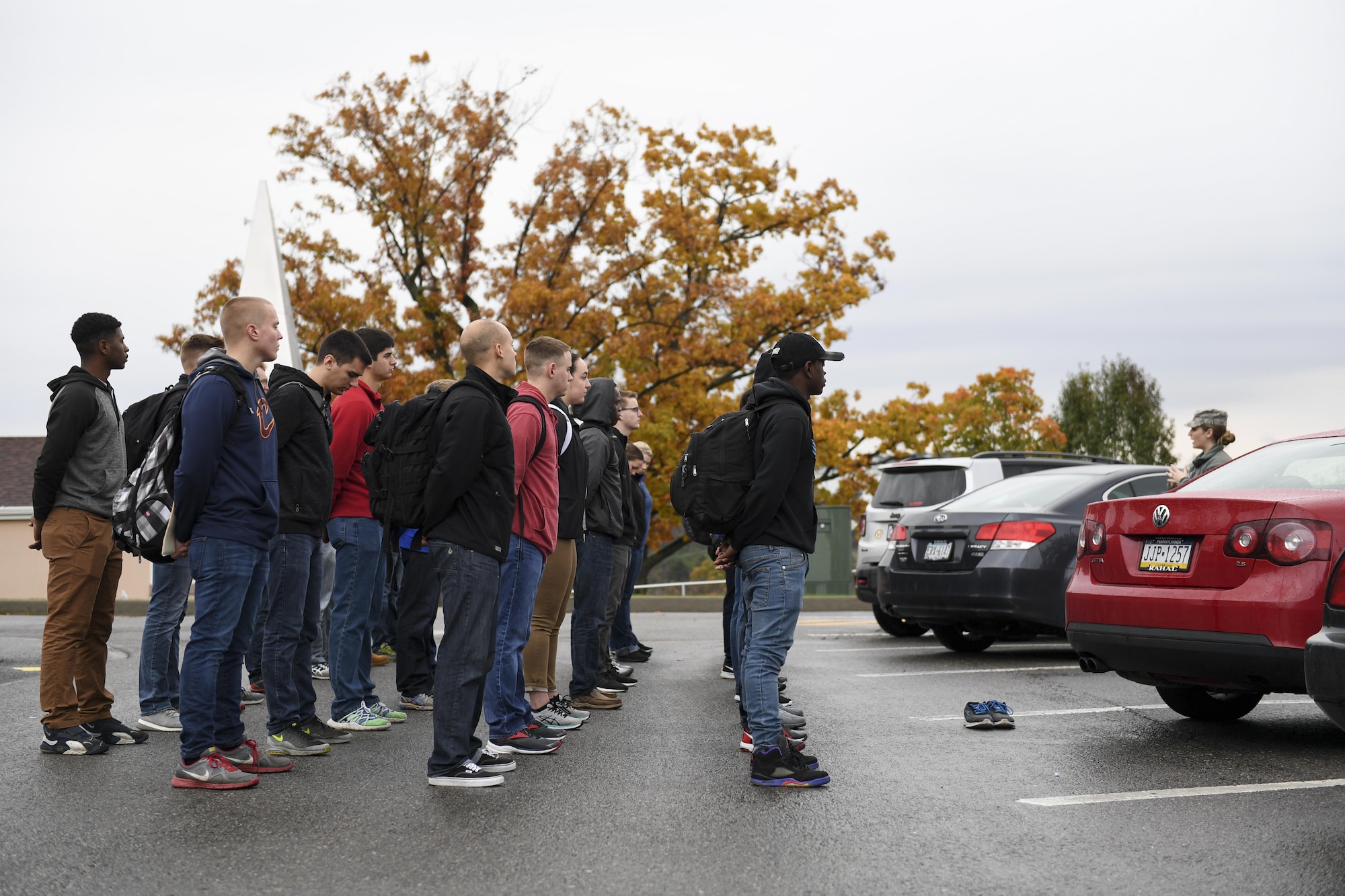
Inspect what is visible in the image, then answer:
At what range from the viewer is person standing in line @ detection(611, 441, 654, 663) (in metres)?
9.17

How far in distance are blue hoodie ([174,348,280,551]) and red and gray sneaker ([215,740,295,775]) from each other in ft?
2.98

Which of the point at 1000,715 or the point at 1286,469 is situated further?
the point at 1000,715

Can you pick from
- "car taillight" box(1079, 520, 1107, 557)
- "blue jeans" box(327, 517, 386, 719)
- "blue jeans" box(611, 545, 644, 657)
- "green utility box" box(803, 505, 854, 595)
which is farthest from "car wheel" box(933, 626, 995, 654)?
"green utility box" box(803, 505, 854, 595)

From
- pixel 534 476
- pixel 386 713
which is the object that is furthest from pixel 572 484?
pixel 386 713

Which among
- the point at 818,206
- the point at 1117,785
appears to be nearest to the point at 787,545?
the point at 1117,785

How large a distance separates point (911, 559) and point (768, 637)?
4880 millimetres

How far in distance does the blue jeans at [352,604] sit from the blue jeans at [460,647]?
148cm

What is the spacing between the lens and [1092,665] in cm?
633

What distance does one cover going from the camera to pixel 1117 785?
5.21m

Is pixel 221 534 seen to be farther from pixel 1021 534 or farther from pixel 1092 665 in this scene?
pixel 1021 534

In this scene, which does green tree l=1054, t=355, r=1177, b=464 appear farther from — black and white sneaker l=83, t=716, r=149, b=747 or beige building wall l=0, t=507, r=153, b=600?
black and white sneaker l=83, t=716, r=149, b=747

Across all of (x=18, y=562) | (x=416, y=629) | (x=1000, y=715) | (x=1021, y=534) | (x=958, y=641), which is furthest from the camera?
(x=18, y=562)

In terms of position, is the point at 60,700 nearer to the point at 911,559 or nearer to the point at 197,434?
the point at 197,434

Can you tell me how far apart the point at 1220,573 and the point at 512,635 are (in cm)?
330
